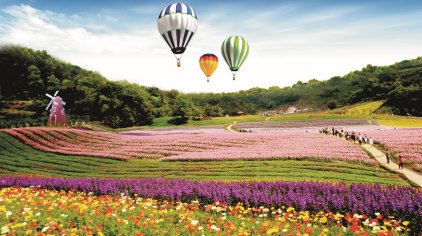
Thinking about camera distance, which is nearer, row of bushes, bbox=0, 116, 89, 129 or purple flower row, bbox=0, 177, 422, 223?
purple flower row, bbox=0, 177, 422, 223

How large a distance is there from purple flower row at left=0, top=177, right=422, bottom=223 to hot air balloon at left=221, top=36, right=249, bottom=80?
30979 mm

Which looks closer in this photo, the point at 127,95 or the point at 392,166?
the point at 392,166

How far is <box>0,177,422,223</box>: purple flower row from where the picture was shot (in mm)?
13460

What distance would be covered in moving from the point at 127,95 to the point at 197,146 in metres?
50.7

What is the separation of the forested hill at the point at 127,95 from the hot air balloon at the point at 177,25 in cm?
4562

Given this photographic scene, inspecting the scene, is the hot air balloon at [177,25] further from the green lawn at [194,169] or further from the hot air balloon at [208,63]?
the green lawn at [194,169]

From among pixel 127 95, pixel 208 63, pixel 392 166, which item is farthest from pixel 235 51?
pixel 127 95

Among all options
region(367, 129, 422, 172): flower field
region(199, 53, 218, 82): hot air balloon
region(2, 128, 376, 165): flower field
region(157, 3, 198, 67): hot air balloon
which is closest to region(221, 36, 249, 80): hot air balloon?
region(199, 53, 218, 82): hot air balloon

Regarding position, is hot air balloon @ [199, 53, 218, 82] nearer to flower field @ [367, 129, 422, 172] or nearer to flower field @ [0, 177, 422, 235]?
flower field @ [367, 129, 422, 172]

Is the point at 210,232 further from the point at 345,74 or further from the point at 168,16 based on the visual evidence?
the point at 345,74

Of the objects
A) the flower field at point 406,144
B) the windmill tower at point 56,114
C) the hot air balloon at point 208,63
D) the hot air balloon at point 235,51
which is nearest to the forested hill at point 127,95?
the windmill tower at point 56,114

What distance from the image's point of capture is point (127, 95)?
86062 mm

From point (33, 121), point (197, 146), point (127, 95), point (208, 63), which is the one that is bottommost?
point (197, 146)

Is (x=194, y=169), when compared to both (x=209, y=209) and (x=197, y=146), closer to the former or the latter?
(x=197, y=146)
